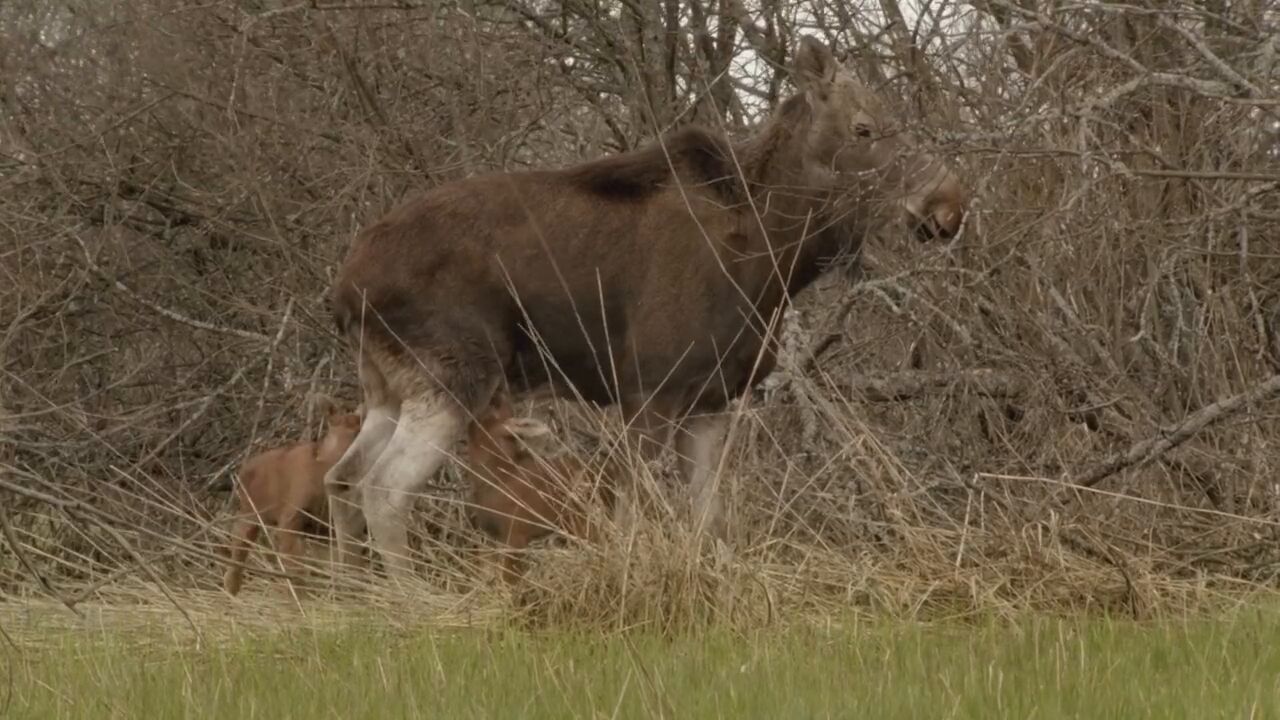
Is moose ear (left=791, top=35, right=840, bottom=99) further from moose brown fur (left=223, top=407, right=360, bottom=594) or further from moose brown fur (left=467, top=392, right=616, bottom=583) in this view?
moose brown fur (left=223, top=407, right=360, bottom=594)

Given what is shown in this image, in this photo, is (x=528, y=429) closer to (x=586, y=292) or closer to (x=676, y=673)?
(x=586, y=292)

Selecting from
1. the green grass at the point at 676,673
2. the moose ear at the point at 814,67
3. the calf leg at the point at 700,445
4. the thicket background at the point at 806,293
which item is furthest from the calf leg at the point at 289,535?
the moose ear at the point at 814,67

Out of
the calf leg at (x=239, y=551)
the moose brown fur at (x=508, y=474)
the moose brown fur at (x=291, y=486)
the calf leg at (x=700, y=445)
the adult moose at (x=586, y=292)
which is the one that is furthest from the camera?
the moose brown fur at (x=291, y=486)

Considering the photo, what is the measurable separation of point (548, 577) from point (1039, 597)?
1739mm

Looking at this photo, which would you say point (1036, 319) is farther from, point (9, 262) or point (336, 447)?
point (9, 262)

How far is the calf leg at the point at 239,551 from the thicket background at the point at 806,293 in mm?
375

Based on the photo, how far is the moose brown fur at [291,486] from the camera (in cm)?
997

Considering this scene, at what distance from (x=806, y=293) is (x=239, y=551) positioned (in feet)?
12.4

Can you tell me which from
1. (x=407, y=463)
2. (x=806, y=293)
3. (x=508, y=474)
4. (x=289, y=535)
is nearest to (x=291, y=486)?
(x=289, y=535)

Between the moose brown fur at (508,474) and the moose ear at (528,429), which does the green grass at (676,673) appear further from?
the moose ear at (528,429)

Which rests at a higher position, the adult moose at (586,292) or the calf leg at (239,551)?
the adult moose at (586,292)

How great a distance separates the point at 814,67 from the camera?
1025cm

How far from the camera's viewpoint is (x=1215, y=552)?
820cm

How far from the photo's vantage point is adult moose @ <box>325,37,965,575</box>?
31.0 ft
